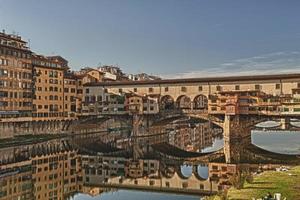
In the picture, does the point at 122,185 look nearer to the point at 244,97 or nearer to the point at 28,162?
the point at 28,162

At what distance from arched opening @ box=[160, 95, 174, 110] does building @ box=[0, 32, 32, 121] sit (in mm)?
24976

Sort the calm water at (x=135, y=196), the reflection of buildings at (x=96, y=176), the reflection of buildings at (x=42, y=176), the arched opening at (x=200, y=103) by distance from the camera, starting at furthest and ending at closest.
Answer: the arched opening at (x=200, y=103), the reflection of buildings at (x=96, y=176), the reflection of buildings at (x=42, y=176), the calm water at (x=135, y=196)

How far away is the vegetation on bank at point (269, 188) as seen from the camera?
850 inches

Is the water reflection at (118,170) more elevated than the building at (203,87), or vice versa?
the building at (203,87)

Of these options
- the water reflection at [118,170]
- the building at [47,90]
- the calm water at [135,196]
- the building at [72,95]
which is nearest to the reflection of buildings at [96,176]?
the water reflection at [118,170]

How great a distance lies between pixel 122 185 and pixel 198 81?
4480 cm

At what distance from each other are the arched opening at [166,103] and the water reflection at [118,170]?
1733 cm

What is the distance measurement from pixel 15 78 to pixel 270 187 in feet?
180

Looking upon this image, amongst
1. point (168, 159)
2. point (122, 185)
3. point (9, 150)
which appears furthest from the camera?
point (9, 150)

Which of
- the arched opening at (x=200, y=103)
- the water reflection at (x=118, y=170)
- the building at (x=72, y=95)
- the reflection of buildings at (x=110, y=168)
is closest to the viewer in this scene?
the water reflection at (x=118, y=170)

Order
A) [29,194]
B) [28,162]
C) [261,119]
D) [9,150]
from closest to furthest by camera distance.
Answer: [29,194]
[28,162]
[9,150]
[261,119]

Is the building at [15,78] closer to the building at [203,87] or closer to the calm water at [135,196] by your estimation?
the building at [203,87]

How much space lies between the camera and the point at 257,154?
5306 cm

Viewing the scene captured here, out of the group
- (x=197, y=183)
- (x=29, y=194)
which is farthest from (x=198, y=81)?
(x=29, y=194)
